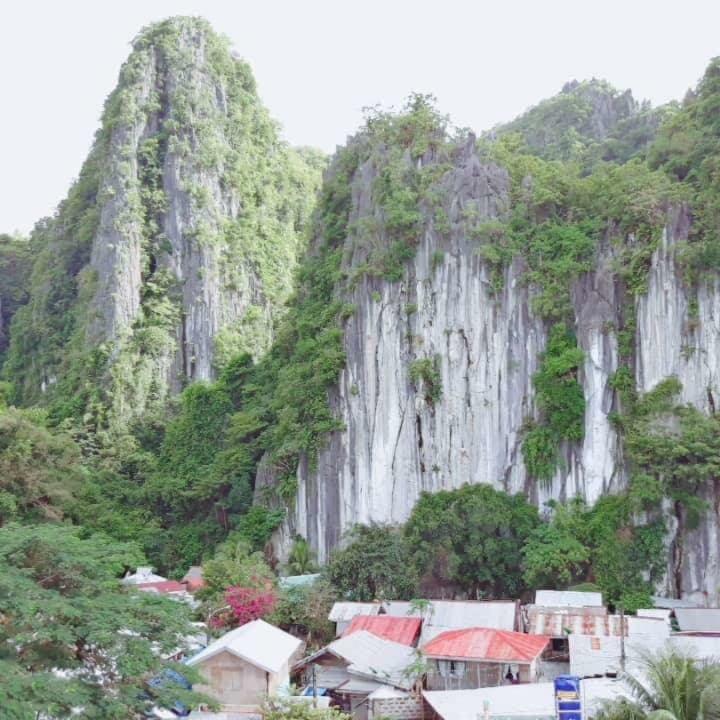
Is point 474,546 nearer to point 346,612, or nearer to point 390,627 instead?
point 346,612

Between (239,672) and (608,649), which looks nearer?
(239,672)

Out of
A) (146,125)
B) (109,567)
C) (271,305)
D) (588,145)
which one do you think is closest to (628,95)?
(588,145)

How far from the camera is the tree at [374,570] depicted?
22.6m

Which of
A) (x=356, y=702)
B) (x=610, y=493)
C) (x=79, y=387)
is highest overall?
(x=79, y=387)

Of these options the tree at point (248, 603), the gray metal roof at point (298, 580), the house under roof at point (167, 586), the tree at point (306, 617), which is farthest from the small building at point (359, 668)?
the house under roof at point (167, 586)

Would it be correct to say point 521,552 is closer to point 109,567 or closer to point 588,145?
point 109,567

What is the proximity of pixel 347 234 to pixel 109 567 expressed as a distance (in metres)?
18.8

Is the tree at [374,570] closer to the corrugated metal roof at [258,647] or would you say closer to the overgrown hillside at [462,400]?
the overgrown hillside at [462,400]

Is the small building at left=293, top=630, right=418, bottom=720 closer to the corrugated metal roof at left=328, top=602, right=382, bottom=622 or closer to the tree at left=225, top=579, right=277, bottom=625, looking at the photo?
the tree at left=225, top=579, right=277, bottom=625

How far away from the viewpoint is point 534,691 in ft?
50.2

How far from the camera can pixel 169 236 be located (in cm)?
4094

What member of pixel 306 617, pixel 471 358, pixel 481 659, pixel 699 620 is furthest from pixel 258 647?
pixel 471 358

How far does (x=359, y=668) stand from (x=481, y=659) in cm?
234

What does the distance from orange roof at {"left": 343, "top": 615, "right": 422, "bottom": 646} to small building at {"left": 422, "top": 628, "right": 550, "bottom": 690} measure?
3.93 ft
